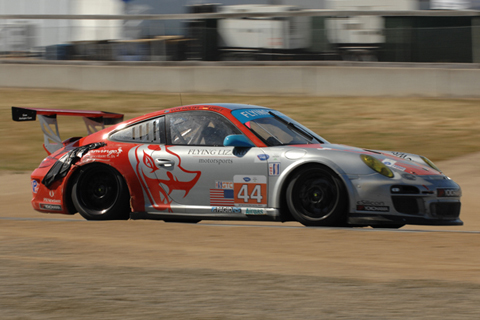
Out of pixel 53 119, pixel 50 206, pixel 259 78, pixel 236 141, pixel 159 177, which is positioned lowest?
pixel 50 206

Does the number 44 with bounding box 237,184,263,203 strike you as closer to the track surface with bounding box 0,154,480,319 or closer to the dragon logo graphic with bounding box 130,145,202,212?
the track surface with bounding box 0,154,480,319

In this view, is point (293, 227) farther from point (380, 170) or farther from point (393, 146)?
point (393, 146)

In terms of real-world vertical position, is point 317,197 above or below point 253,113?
below

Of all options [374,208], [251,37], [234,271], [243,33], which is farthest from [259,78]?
[234,271]

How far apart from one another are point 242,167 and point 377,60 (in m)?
14.1

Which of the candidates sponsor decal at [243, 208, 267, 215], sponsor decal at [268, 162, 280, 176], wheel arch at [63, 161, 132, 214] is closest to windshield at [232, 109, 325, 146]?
sponsor decal at [268, 162, 280, 176]

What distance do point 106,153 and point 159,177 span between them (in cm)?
69

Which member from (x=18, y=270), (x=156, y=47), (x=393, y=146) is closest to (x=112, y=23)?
(x=156, y=47)

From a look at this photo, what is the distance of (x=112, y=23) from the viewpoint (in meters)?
23.3

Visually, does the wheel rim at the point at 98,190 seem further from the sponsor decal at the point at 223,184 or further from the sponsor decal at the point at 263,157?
the sponsor decal at the point at 263,157

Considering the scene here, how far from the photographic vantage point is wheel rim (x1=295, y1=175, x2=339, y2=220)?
688 centimetres

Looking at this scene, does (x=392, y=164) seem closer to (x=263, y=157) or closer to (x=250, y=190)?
(x=263, y=157)

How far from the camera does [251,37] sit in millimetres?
21781

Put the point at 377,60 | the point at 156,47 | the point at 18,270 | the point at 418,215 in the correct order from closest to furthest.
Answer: the point at 18,270
the point at 418,215
the point at 377,60
the point at 156,47
